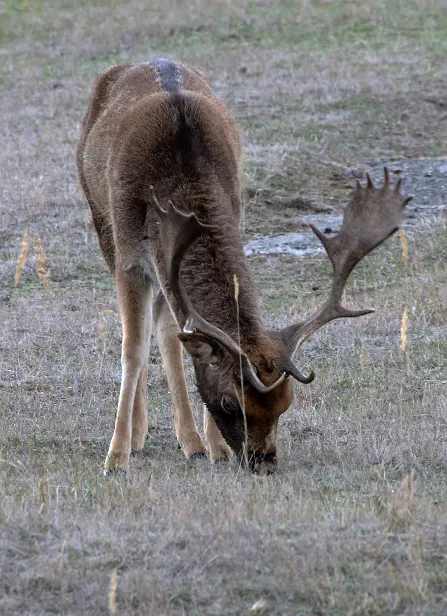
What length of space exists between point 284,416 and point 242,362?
1.75 meters

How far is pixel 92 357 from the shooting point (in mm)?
9250

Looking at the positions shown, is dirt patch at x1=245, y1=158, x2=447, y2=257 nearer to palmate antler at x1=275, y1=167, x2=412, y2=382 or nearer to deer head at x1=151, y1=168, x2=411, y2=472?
palmate antler at x1=275, y1=167, x2=412, y2=382

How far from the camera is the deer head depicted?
20.7ft

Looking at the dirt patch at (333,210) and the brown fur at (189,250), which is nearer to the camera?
the brown fur at (189,250)

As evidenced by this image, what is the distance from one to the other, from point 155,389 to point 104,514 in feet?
10.8

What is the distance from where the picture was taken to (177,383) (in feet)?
26.2

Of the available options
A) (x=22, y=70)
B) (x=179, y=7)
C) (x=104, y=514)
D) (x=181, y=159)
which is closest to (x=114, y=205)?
(x=181, y=159)

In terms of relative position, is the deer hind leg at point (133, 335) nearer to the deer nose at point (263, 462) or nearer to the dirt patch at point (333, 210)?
the deer nose at point (263, 462)

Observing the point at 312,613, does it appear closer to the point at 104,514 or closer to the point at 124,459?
the point at 104,514

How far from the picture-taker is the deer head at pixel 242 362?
6.31 m

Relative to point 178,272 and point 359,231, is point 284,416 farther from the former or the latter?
point 178,272

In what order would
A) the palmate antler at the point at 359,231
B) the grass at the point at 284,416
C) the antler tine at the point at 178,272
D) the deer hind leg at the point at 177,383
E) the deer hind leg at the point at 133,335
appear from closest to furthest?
the grass at the point at 284,416
the antler tine at the point at 178,272
the palmate antler at the point at 359,231
the deer hind leg at the point at 133,335
the deer hind leg at the point at 177,383

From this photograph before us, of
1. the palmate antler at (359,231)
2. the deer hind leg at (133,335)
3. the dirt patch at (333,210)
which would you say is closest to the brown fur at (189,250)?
the deer hind leg at (133,335)

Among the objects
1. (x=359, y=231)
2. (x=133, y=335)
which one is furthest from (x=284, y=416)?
(x=359, y=231)
